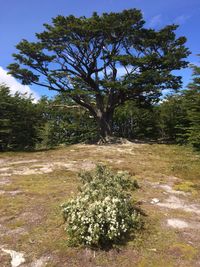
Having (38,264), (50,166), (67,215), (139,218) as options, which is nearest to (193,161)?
(50,166)

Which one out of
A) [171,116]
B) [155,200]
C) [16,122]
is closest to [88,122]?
[171,116]

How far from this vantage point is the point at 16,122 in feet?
66.8

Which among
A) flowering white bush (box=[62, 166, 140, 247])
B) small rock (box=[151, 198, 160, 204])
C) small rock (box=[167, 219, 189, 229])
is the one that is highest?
flowering white bush (box=[62, 166, 140, 247])

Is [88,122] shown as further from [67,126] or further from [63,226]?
[63,226]

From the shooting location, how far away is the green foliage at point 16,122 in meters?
19.6

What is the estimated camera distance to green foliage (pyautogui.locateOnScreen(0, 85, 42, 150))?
1958 cm

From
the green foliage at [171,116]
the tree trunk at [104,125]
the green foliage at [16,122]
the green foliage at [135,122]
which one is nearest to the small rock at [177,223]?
the green foliage at [16,122]

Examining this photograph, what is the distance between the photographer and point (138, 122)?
30484 millimetres

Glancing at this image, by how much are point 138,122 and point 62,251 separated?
26121mm

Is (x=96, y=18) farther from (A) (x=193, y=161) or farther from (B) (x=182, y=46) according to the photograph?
(A) (x=193, y=161)

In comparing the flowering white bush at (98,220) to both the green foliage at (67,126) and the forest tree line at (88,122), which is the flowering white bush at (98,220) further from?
the green foliage at (67,126)

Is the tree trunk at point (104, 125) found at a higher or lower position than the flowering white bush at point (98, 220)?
higher

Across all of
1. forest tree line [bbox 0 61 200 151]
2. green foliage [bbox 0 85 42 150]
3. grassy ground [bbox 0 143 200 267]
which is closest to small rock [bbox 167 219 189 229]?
grassy ground [bbox 0 143 200 267]

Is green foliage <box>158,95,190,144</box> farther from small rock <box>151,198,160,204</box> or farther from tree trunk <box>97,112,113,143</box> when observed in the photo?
small rock <box>151,198,160,204</box>
